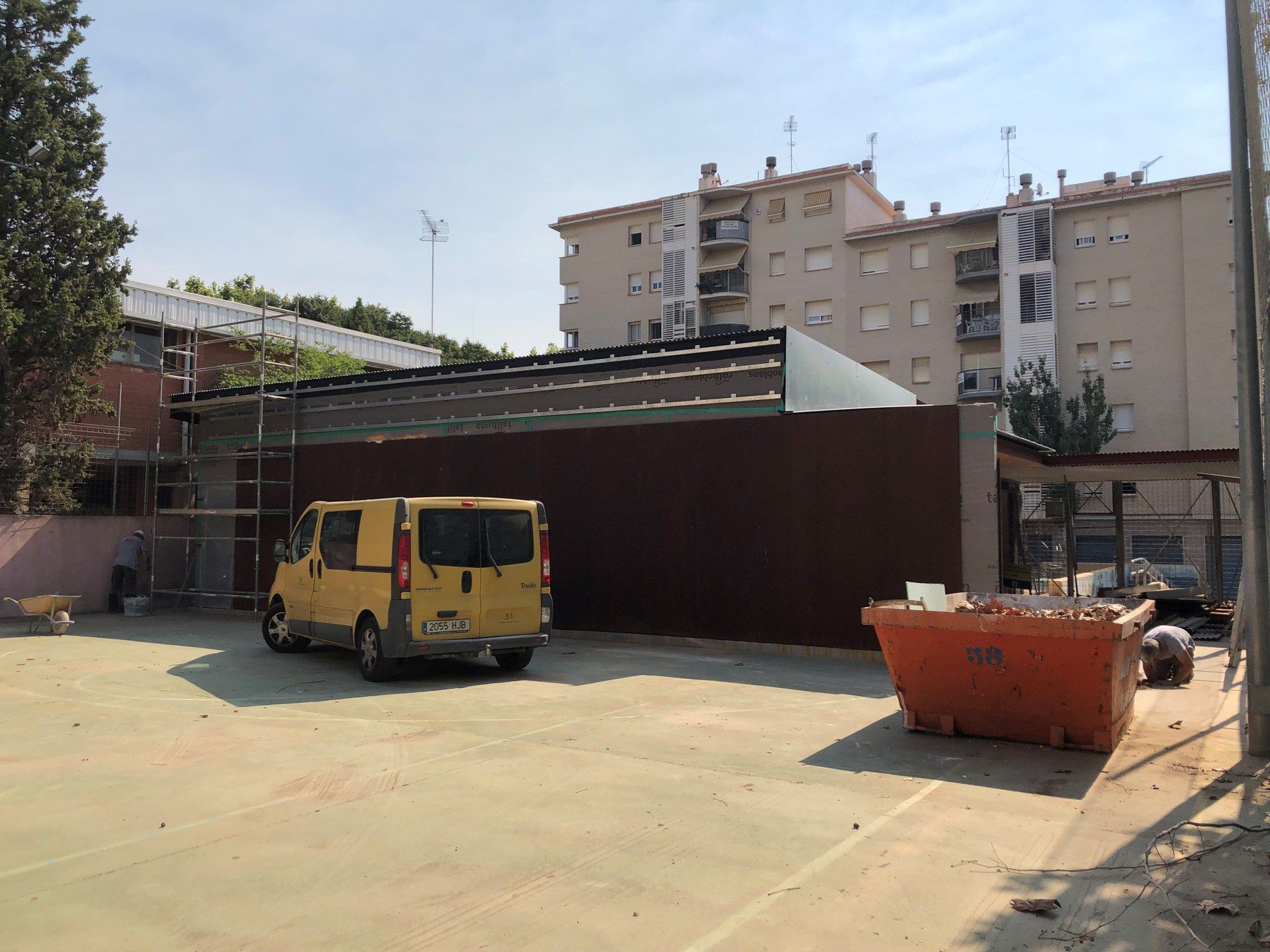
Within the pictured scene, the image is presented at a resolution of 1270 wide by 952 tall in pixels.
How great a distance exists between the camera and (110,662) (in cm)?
1134

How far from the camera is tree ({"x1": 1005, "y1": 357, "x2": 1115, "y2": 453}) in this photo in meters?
36.2

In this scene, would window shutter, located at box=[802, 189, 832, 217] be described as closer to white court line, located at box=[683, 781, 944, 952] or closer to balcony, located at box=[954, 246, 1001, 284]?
balcony, located at box=[954, 246, 1001, 284]

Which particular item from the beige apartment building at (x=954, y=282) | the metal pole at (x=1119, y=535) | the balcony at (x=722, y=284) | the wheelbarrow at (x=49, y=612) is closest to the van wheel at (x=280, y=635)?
the wheelbarrow at (x=49, y=612)

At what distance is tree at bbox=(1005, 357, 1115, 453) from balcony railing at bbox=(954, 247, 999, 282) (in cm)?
434

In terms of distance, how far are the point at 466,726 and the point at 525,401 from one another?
28.5 ft

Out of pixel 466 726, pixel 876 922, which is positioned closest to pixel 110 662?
pixel 466 726

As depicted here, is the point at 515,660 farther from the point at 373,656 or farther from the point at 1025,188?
the point at 1025,188

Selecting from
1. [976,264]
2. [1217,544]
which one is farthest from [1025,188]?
[1217,544]

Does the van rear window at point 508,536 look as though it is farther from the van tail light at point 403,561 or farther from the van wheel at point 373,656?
the van wheel at point 373,656

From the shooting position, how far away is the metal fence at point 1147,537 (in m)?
18.7

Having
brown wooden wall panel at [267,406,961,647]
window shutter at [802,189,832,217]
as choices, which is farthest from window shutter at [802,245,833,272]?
brown wooden wall panel at [267,406,961,647]

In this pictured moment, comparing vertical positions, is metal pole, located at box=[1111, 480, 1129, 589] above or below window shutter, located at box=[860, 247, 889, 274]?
below

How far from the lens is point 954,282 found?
41.8 metres

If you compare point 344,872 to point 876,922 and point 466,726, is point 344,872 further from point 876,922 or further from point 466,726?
point 466,726
